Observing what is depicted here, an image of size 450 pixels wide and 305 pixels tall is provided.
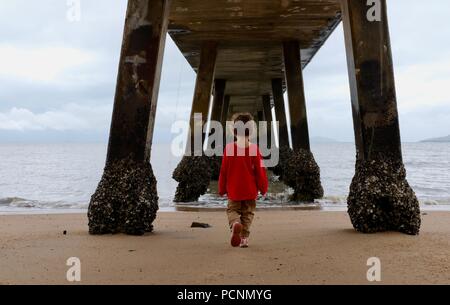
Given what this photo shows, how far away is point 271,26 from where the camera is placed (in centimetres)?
1329

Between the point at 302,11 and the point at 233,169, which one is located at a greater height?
the point at 302,11

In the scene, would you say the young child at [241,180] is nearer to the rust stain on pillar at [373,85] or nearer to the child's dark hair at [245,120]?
the child's dark hair at [245,120]

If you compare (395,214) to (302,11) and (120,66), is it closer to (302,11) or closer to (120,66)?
(120,66)

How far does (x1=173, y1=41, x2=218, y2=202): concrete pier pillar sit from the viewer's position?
12.8 meters

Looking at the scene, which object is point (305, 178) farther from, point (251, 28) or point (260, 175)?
point (260, 175)

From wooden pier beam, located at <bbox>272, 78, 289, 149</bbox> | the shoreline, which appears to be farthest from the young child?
wooden pier beam, located at <bbox>272, 78, 289, 149</bbox>

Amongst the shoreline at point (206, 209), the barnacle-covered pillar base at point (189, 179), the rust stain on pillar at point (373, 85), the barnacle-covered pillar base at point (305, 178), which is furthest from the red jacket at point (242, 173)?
the barnacle-covered pillar base at point (189, 179)

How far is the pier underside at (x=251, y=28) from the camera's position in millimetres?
11570

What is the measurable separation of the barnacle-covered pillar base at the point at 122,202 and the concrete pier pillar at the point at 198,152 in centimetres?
656

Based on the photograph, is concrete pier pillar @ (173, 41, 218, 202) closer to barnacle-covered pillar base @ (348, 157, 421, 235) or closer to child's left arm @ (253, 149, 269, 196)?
barnacle-covered pillar base @ (348, 157, 421, 235)

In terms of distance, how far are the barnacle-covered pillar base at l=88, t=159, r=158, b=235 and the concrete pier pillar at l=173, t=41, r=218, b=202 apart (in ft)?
21.5
